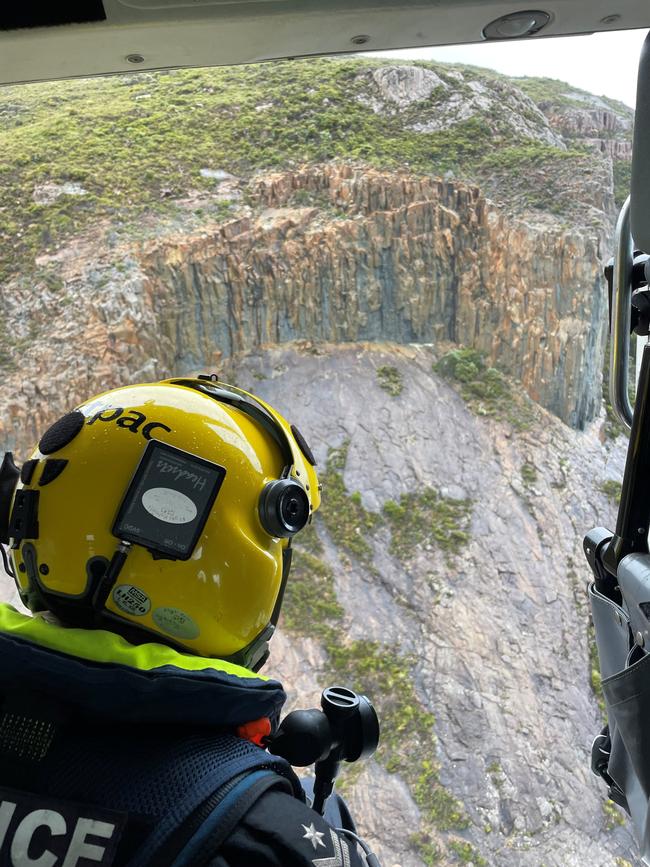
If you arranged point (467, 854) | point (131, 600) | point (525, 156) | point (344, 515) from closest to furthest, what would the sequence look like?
point (131, 600) < point (467, 854) < point (344, 515) < point (525, 156)

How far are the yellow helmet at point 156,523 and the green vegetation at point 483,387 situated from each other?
32.3ft

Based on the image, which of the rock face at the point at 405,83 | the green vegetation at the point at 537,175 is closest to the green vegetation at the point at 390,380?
the green vegetation at the point at 537,175

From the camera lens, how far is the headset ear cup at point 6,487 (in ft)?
3.46

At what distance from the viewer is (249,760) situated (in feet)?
2.55

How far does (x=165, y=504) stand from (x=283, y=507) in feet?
0.54

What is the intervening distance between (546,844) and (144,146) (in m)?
9.89

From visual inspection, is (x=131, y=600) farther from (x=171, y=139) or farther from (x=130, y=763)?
(x=171, y=139)

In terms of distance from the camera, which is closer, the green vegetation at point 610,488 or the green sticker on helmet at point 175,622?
the green sticker on helmet at point 175,622

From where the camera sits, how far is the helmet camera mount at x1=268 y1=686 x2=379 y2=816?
40.4 inches

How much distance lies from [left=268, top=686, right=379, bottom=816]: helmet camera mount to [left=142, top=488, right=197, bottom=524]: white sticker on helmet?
33cm

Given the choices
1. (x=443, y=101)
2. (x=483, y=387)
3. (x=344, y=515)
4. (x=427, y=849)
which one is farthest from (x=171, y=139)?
(x=427, y=849)

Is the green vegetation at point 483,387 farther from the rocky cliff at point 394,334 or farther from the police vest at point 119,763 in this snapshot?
the police vest at point 119,763

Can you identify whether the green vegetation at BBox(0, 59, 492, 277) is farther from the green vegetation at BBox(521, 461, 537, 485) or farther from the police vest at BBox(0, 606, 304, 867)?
the police vest at BBox(0, 606, 304, 867)

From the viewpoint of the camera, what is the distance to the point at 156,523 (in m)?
0.95
